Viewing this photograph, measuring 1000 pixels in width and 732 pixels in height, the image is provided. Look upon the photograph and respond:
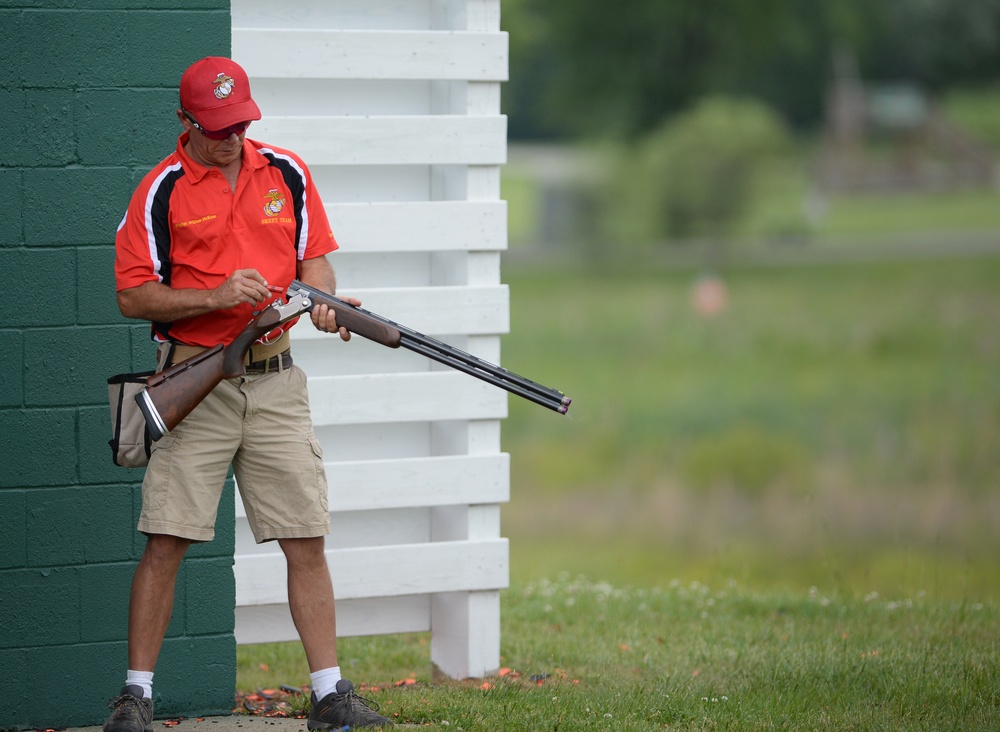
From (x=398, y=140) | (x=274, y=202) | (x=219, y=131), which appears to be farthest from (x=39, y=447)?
(x=398, y=140)

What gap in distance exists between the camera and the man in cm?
407

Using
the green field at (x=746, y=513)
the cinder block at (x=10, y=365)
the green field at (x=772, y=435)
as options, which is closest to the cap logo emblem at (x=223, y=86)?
the cinder block at (x=10, y=365)

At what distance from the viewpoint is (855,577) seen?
29.9 ft

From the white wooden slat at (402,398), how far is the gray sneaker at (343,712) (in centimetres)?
117

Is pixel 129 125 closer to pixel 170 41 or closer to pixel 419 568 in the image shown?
pixel 170 41

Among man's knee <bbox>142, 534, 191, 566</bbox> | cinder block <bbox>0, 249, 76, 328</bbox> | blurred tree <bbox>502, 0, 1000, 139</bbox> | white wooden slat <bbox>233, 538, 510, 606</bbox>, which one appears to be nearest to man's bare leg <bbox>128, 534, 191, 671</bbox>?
man's knee <bbox>142, 534, 191, 566</bbox>

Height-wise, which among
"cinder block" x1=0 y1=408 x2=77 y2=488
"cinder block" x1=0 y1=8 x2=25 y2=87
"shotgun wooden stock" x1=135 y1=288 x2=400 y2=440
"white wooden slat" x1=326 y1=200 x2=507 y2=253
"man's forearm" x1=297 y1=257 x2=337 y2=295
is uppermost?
"cinder block" x1=0 y1=8 x2=25 y2=87

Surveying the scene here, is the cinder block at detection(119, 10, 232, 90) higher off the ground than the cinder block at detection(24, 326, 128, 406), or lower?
higher

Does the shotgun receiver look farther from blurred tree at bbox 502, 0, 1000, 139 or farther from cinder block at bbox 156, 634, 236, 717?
blurred tree at bbox 502, 0, 1000, 139

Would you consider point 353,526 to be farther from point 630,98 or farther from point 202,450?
point 630,98

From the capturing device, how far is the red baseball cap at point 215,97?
13.2ft

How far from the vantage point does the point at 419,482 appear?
522cm

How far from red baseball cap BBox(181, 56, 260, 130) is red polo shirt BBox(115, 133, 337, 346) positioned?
0.19 m

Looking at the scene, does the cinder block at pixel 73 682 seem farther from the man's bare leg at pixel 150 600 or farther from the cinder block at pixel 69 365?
the cinder block at pixel 69 365
